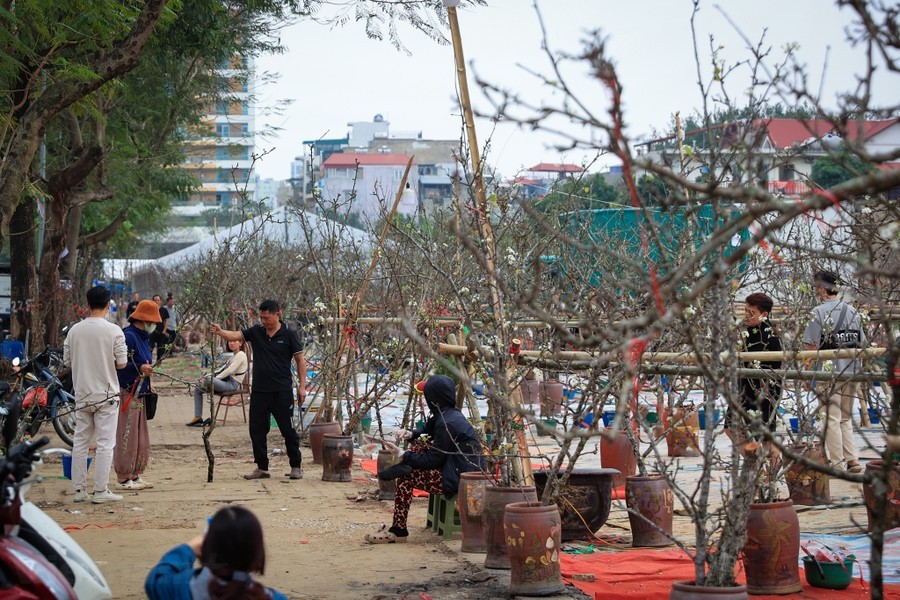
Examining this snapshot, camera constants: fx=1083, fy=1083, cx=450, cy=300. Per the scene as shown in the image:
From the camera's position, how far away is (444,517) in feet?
25.2

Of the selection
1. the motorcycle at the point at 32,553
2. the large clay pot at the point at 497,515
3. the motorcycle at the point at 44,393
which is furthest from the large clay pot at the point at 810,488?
the motorcycle at the point at 44,393

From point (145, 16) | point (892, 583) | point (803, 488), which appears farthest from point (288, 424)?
point (892, 583)

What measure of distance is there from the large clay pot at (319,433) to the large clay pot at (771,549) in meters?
6.05

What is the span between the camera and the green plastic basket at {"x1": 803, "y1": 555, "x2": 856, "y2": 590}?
5.76 m

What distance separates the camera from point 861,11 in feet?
9.64

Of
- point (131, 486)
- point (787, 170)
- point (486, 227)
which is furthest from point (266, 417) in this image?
point (787, 170)

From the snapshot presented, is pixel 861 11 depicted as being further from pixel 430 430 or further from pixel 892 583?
pixel 430 430

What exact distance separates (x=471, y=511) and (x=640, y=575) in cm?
134

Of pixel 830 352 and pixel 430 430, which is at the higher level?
pixel 830 352

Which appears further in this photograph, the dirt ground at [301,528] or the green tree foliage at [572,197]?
the green tree foliage at [572,197]

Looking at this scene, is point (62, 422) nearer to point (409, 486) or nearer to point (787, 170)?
point (409, 486)

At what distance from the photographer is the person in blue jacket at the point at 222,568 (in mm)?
3449

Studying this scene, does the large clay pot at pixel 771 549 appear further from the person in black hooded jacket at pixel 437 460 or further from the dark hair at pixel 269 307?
the dark hair at pixel 269 307

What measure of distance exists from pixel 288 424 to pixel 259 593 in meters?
7.03
